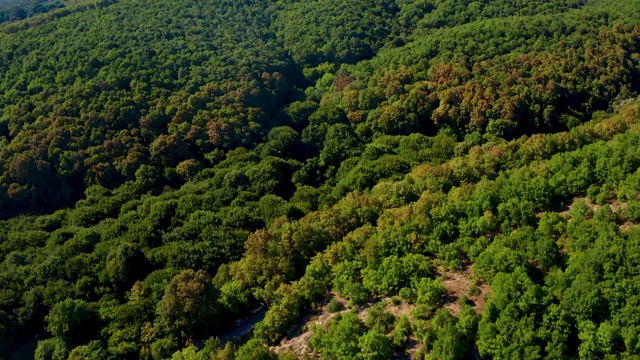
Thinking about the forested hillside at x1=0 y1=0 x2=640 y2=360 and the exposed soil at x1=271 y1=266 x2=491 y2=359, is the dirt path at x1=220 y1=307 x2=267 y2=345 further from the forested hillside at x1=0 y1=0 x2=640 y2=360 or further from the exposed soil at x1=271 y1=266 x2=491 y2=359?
the exposed soil at x1=271 y1=266 x2=491 y2=359

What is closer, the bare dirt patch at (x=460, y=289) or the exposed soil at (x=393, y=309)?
the bare dirt patch at (x=460, y=289)

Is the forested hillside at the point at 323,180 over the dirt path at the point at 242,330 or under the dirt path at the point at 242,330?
over

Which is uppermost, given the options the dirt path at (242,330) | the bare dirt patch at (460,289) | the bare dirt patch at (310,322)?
the bare dirt patch at (460,289)

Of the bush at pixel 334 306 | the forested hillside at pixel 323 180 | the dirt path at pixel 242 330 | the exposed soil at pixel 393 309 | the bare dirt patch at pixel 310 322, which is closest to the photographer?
the forested hillside at pixel 323 180

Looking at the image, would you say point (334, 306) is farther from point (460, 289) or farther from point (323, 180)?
point (323, 180)

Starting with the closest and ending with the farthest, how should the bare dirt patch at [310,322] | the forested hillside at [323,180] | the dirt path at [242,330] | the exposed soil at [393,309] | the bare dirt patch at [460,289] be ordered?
the forested hillside at [323,180] < the bare dirt patch at [460,289] < the exposed soil at [393,309] < the bare dirt patch at [310,322] < the dirt path at [242,330]

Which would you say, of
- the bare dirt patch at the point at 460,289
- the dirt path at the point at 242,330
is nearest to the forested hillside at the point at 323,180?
the bare dirt patch at the point at 460,289

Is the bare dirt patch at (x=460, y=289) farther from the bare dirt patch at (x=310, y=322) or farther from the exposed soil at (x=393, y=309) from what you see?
the bare dirt patch at (x=310, y=322)

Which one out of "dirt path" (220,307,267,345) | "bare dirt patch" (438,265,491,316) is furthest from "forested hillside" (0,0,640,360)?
"dirt path" (220,307,267,345)

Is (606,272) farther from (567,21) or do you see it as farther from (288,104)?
(567,21)
